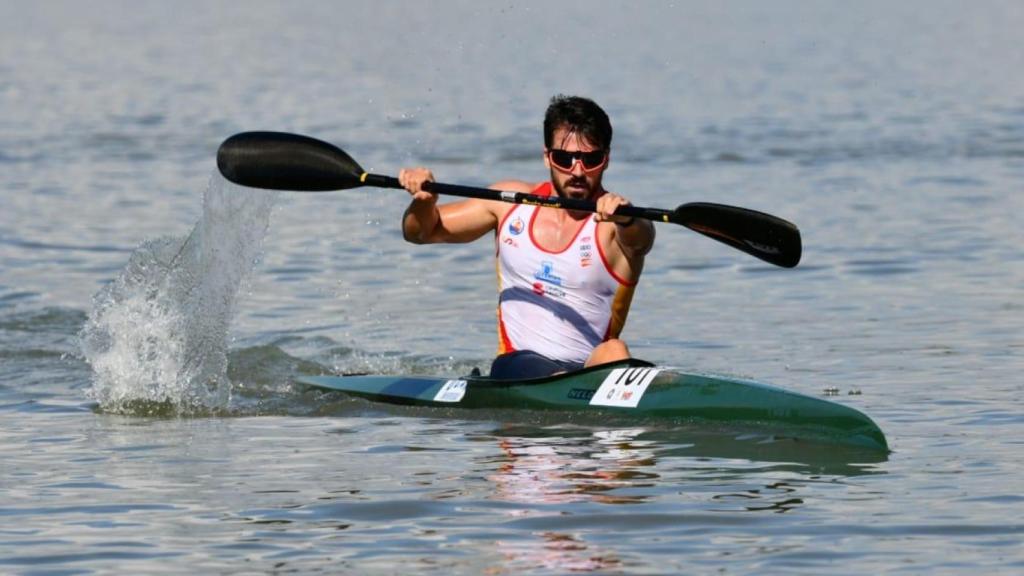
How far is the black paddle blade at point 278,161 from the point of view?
9406 mm

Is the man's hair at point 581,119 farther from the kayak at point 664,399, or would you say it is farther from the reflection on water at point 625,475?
the reflection on water at point 625,475

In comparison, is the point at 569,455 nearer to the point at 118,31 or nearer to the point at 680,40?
the point at 680,40

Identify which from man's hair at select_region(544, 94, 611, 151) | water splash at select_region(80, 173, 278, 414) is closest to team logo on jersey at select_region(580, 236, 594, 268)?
man's hair at select_region(544, 94, 611, 151)

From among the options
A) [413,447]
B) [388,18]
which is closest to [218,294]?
[413,447]

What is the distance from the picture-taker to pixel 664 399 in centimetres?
833

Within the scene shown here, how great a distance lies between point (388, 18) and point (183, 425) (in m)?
48.8

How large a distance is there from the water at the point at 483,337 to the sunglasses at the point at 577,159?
1.19 meters

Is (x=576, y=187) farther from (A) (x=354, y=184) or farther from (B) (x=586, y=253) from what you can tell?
(A) (x=354, y=184)

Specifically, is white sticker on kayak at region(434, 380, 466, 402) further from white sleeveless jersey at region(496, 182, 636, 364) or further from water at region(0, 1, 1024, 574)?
white sleeveless jersey at region(496, 182, 636, 364)

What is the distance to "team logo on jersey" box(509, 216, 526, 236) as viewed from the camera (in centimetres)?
886

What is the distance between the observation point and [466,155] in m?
22.3

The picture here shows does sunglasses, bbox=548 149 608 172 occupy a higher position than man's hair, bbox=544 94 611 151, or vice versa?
man's hair, bbox=544 94 611 151

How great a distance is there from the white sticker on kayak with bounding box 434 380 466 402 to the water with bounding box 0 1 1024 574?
12cm

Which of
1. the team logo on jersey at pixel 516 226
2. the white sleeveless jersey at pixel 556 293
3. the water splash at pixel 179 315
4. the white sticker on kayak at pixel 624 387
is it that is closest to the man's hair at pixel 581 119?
the white sleeveless jersey at pixel 556 293
